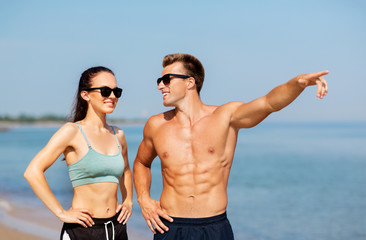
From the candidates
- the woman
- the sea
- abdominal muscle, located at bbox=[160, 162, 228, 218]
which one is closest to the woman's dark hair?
the woman

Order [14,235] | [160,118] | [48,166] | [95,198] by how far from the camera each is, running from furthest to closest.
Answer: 1. [14,235]
2. [160,118]
3. [95,198]
4. [48,166]

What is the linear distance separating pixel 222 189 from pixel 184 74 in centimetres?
106

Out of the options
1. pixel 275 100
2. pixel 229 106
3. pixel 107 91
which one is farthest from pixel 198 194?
pixel 107 91

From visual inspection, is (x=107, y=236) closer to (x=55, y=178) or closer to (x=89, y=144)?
(x=89, y=144)

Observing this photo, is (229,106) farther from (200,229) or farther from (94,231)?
(94,231)

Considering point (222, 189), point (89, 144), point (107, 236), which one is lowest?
point (107, 236)

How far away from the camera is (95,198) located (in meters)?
3.95

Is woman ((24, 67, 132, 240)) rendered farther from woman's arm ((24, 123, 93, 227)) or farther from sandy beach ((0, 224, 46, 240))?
sandy beach ((0, 224, 46, 240))

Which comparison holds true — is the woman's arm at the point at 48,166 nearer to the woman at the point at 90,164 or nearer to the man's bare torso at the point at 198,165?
the woman at the point at 90,164

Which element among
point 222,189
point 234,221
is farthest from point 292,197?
point 222,189

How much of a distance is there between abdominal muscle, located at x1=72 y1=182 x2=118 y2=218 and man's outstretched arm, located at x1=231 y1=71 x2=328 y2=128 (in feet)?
3.90

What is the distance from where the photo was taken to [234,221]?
1387 cm

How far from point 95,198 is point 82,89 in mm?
922

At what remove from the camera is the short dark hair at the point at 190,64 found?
14.3 feet
